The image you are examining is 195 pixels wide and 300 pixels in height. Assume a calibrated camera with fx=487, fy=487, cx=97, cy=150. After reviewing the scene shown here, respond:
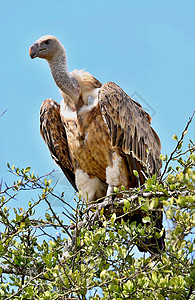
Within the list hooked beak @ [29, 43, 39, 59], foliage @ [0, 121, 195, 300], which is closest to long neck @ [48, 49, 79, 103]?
hooked beak @ [29, 43, 39, 59]

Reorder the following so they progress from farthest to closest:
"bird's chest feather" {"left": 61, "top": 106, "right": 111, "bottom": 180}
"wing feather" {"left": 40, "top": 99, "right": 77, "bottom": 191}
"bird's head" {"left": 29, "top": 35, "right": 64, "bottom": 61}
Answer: "wing feather" {"left": 40, "top": 99, "right": 77, "bottom": 191} → "bird's head" {"left": 29, "top": 35, "right": 64, "bottom": 61} → "bird's chest feather" {"left": 61, "top": 106, "right": 111, "bottom": 180}

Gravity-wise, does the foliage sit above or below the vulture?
below

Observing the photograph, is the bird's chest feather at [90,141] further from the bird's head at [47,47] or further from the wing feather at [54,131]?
the bird's head at [47,47]

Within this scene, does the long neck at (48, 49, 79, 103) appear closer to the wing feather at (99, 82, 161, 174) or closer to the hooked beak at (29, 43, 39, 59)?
the hooked beak at (29, 43, 39, 59)

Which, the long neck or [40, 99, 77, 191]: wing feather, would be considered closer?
the long neck

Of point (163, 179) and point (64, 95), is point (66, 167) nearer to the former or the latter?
point (64, 95)

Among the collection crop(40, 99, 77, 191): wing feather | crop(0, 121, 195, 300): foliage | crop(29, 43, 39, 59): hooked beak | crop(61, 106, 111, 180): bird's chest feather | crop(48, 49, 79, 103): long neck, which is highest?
crop(29, 43, 39, 59): hooked beak

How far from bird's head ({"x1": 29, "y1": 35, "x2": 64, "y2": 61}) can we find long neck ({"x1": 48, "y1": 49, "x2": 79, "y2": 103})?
0.18 ft

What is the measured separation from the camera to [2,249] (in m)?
3.33

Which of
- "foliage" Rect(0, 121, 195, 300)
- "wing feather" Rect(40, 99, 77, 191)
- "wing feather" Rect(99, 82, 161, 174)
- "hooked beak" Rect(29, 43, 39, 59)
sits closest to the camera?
"foliage" Rect(0, 121, 195, 300)

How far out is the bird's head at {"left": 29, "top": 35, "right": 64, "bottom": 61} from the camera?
585 cm

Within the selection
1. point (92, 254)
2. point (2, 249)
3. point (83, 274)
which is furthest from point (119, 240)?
point (2, 249)

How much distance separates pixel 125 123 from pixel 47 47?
134 cm

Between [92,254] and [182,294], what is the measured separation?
664 millimetres
